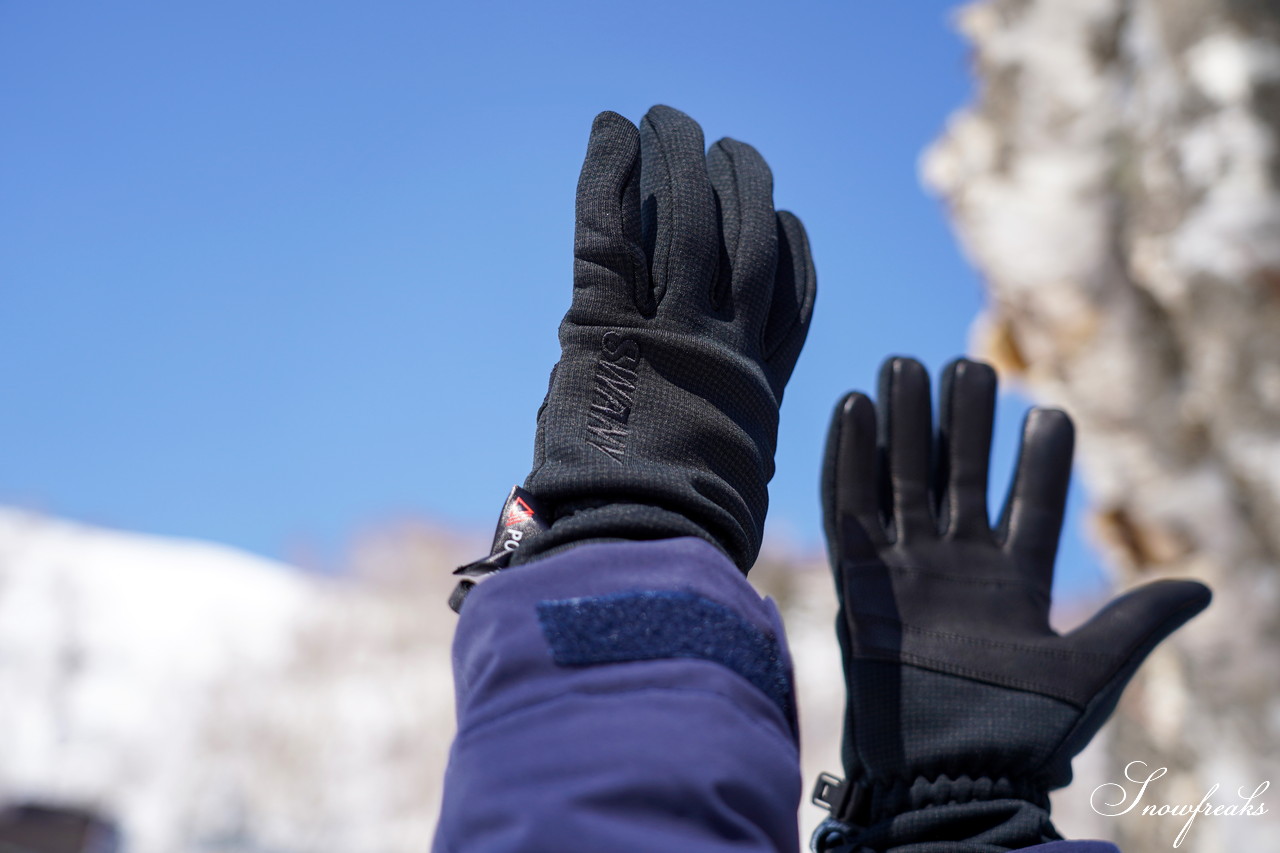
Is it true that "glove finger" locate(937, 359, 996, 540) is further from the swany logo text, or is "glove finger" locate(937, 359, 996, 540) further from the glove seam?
the swany logo text

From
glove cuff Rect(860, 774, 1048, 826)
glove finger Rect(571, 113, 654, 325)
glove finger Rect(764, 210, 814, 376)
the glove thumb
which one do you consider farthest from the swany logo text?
glove finger Rect(571, 113, 654, 325)

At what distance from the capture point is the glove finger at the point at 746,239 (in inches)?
46.2

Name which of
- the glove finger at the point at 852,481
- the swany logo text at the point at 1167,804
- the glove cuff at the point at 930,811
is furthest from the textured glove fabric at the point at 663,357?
the swany logo text at the point at 1167,804

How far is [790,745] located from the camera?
2.65 feet

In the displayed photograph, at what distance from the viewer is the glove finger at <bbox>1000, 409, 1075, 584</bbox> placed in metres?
1.61

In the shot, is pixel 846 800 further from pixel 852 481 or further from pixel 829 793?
pixel 852 481

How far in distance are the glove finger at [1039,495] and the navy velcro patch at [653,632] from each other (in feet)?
3.08

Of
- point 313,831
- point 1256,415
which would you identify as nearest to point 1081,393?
point 1256,415

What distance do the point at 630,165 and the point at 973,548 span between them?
0.89 meters

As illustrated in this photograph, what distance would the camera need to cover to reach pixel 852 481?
5.20 feet

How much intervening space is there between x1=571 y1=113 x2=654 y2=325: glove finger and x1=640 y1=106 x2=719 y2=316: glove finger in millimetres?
31

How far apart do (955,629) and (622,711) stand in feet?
2.92

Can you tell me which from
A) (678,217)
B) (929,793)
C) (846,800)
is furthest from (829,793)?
(678,217)

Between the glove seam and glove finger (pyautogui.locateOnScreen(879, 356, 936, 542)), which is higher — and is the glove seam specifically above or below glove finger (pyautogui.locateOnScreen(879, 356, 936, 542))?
below
